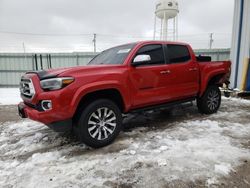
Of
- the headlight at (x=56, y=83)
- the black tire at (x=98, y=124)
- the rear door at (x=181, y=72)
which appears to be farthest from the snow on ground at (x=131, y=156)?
the headlight at (x=56, y=83)

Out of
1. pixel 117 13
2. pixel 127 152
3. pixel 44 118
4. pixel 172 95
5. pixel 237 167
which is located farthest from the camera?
pixel 117 13

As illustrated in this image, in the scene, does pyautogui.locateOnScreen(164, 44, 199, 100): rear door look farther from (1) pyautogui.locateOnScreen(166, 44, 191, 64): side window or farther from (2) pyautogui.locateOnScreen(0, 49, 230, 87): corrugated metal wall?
(2) pyautogui.locateOnScreen(0, 49, 230, 87): corrugated metal wall

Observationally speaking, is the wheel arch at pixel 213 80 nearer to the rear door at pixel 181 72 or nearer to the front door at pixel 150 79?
the rear door at pixel 181 72

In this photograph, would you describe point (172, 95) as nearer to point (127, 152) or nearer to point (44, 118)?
point (127, 152)

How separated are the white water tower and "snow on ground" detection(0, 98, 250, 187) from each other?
1639 cm

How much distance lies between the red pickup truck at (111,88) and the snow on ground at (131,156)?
0.43 m

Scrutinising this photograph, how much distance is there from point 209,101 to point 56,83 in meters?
4.16

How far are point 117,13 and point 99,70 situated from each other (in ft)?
43.6

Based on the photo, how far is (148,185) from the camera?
2275 mm

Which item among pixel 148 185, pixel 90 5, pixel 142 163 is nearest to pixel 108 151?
pixel 142 163

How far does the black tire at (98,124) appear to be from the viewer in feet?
10.2

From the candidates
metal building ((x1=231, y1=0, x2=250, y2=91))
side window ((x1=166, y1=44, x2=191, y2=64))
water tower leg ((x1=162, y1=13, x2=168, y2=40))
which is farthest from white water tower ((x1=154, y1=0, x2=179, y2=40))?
side window ((x1=166, y1=44, x2=191, y2=64))

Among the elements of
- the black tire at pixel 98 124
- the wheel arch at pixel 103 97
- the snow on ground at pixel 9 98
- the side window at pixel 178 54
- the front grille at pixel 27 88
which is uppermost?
the side window at pixel 178 54

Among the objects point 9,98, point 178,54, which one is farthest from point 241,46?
point 9,98
